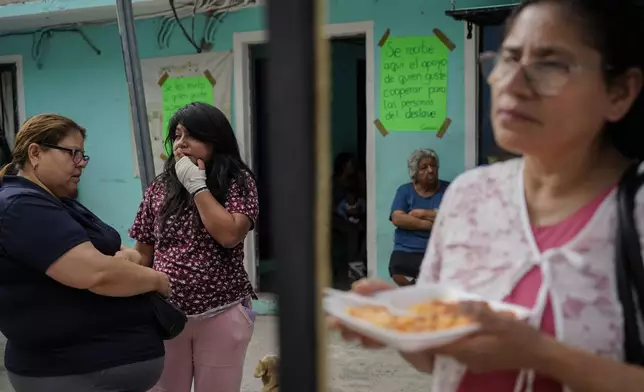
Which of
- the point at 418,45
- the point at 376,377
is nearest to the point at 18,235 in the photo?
the point at 376,377

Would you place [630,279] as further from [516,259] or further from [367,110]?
[367,110]

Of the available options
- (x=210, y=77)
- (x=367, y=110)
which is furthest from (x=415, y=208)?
(x=210, y=77)

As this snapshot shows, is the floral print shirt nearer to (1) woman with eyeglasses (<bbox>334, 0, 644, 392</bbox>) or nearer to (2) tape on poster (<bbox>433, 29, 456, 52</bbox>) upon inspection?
(1) woman with eyeglasses (<bbox>334, 0, 644, 392</bbox>)

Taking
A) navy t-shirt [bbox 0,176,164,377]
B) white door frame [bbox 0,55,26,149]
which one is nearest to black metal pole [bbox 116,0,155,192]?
navy t-shirt [bbox 0,176,164,377]

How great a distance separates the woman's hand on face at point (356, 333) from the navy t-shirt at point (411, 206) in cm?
195

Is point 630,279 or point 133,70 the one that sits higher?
point 133,70

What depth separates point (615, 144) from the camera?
2.90 feet

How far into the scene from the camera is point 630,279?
2.53 feet

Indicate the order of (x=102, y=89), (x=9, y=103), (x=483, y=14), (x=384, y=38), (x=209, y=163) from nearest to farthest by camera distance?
1. (x=209, y=163)
2. (x=483, y=14)
3. (x=384, y=38)
4. (x=102, y=89)
5. (x=9, y=103)

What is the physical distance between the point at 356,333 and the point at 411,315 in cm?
8

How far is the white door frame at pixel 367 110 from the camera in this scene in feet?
13.8

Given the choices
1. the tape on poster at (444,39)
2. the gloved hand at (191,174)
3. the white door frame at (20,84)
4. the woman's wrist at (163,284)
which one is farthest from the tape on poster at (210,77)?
the woman's wrist at (163,284)

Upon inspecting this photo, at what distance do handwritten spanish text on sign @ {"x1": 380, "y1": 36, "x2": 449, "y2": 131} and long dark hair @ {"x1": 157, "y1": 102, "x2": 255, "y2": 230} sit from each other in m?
1.94

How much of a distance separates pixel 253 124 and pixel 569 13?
13.4 feet
